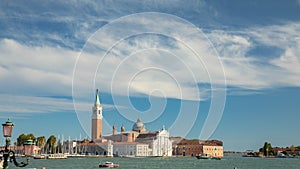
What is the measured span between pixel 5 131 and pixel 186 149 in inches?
3988

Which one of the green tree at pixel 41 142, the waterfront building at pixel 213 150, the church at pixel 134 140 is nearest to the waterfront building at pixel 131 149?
the church at pixel 134 140

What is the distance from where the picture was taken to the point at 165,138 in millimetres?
97938

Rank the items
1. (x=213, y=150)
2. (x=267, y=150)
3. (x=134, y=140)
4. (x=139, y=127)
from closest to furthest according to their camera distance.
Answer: (x=134, y=140) → (x=139, y=127) → (x=213, y=150) → (x=267, y=150)

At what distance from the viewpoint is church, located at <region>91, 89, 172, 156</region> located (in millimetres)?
93562

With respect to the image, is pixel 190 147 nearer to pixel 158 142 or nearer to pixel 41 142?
pixel 158 142

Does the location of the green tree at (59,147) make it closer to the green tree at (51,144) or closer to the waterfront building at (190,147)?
the green tree at (51,144)

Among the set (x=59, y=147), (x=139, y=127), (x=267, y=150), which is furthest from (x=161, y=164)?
(x=267, y=150)

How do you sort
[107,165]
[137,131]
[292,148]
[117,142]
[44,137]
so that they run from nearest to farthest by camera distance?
[107,165], [44,137], [117,142], [137,131], [292,148]

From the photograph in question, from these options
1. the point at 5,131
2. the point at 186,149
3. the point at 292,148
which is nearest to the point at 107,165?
the point at 5,131

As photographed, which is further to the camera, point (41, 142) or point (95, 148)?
point (95, 148)

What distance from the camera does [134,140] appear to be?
9769 centimetres

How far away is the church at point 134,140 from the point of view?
3684 inches

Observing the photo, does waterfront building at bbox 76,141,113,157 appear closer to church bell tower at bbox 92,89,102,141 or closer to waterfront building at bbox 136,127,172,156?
church bell tower at bbox 92,89,102,141

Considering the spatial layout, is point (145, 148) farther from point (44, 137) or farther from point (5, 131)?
point (5, 131)
